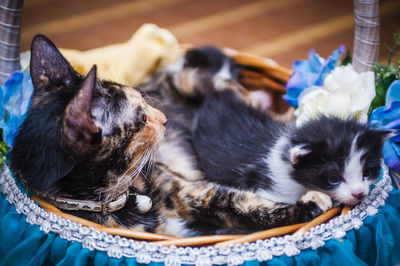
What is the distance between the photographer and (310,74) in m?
1.49

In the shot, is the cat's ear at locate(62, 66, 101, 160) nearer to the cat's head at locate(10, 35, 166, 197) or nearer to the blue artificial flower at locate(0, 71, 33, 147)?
the cat's head at locate(10, 35, 166, 197)

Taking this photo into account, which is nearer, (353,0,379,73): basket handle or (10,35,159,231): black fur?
(10,35,159,231): black fur

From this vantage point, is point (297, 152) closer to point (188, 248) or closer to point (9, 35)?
point (188, 248)

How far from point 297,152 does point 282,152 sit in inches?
5.2

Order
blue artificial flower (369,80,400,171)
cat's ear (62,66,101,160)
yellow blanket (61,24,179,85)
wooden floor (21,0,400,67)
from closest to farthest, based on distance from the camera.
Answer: cat's ear (62,66,101,160) → blue artificial flower (369,80,400,171) → yellow blanket (61,24,179,85) → wooden floor (21,0,400,67)

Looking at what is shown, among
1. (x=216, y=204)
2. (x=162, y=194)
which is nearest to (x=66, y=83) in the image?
(x=162, y=194)

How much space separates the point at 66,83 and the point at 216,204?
513mm

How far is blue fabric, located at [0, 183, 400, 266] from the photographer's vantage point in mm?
968

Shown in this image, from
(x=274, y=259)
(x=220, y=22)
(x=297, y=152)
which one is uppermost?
(x=297, y=152)

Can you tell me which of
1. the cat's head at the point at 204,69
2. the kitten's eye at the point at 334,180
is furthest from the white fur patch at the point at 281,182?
the cat's head at the point at 204,69

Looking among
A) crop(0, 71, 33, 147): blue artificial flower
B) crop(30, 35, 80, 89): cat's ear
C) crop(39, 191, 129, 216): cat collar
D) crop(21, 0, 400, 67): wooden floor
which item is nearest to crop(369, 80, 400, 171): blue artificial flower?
crop(39, 191, 129, 216): cat collar

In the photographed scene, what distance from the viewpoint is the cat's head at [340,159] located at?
1100 millimetres

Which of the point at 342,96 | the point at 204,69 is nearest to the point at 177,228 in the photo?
the point at 342,96

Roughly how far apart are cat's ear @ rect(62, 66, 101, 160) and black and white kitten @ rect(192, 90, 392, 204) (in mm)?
497
